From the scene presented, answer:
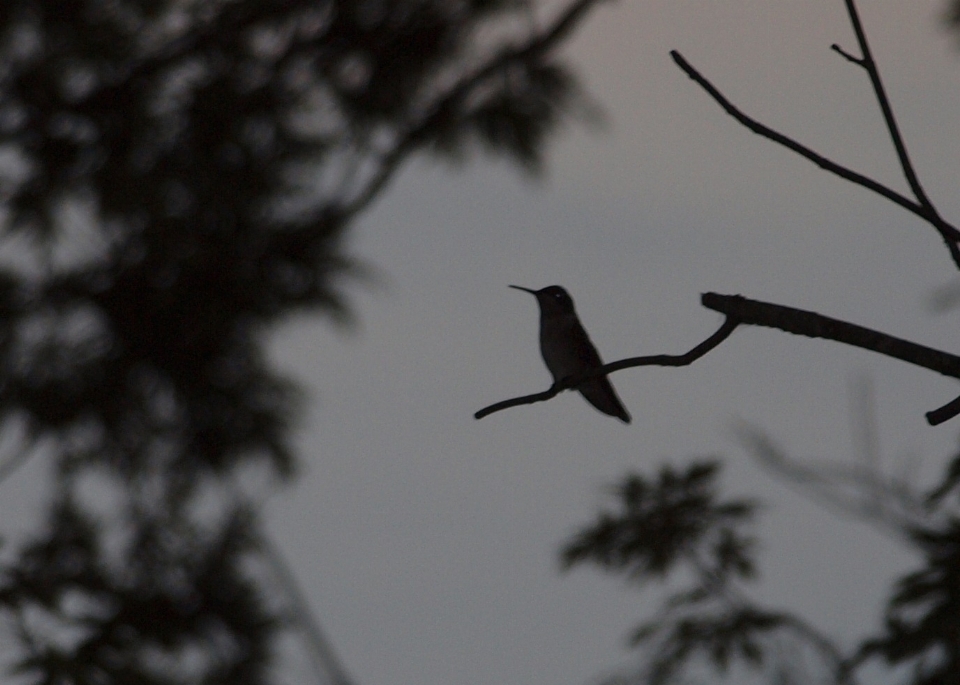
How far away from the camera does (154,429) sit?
6.89 m

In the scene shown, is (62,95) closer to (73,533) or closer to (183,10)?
(183,10)

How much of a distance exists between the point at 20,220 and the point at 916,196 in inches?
213

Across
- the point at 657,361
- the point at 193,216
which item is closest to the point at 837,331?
the point at 657,361

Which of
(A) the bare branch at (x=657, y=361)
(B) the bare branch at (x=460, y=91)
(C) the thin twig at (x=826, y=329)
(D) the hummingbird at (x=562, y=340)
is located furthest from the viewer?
(B) the bare branch at (x=460, y=91)

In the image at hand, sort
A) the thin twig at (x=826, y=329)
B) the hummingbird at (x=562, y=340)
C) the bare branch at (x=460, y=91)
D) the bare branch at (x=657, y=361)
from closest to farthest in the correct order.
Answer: the thin twig at (x=826, y=329)
the bare branch at (x=657, y=361)
the hummingbird at (x=562, y=340)
the bare branch at (x=460, y=91)

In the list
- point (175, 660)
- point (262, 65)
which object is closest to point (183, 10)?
point (262, 65)

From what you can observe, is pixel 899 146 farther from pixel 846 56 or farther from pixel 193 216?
pixel 193 216

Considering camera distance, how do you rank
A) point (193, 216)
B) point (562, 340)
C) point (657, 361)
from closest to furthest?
point (657, 361) < point (562, 340) < point (193, 216)

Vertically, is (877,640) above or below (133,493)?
below

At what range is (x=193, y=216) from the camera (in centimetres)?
662

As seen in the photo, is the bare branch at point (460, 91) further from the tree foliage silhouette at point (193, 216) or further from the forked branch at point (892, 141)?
the forked branch at point (892, 141)

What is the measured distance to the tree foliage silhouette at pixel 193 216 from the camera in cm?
650

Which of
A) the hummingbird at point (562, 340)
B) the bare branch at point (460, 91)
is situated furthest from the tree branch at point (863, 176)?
the bare branch at point (460, 91)

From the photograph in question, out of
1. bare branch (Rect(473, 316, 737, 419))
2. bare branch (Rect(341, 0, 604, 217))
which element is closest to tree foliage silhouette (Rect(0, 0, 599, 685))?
bare branch (Rect(341, 0, 604, 217))
